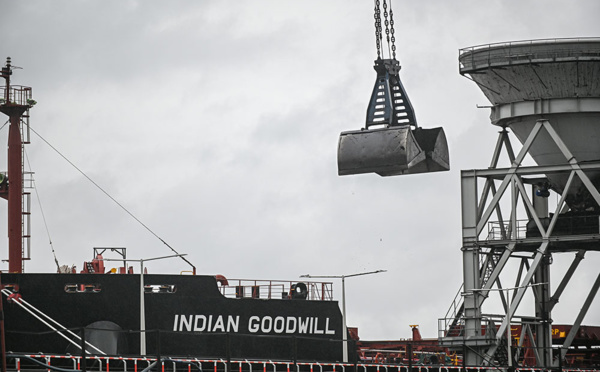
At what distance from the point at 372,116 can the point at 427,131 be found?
265 cm

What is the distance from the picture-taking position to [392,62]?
55.8 meters

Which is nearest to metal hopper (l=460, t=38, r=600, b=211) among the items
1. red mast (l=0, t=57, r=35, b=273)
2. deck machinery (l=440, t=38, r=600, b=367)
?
deck machinery (l=440, t=38, r=600, b=367)

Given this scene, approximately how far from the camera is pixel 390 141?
53781 mm

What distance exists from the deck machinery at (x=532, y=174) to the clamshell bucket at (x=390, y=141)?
380 centimetres

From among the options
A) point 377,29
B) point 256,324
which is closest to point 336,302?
point 256,324

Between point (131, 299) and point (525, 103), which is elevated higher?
point (525, 103)

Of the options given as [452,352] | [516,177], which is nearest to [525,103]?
[516,177]

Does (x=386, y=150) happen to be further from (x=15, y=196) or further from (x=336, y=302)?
(x=15, y=196)

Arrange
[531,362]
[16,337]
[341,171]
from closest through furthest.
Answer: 1. [16,337]
2. [341,171]
3. [531,362]

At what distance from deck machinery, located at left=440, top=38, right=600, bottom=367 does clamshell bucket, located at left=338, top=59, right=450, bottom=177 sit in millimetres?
3803

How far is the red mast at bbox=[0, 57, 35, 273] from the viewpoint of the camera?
56062mm

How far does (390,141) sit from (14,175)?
685 inches

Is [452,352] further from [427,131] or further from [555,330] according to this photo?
[427,131]

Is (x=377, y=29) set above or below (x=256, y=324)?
above
